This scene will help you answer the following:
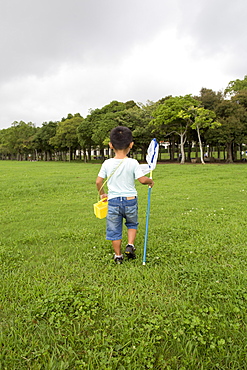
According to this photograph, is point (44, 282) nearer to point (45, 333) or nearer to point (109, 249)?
point (45, 333)

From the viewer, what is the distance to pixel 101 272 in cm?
320

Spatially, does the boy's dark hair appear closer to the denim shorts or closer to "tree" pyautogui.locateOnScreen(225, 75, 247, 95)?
the denim shorts

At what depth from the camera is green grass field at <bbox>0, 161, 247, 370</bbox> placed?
189 centimetres

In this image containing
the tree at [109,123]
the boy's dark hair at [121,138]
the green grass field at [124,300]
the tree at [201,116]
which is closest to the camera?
the green grass field at [124,300]

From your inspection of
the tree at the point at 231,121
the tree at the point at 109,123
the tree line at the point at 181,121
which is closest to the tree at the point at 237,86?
the tree line at the point at 181,121

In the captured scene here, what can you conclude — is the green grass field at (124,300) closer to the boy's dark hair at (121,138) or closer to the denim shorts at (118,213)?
the denim shorts at (118,213)

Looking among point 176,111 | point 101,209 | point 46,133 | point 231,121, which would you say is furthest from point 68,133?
point 101,209

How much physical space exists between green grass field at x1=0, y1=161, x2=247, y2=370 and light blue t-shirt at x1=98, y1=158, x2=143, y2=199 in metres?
1.00

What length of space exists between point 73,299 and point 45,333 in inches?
18.2

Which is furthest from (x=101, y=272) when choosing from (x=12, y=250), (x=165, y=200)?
(x=165, y=200)

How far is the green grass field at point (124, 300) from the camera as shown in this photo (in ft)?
6.21

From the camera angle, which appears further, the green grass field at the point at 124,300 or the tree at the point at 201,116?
the tree at the point at 201,116

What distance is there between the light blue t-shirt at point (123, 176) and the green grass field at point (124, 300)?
100cm

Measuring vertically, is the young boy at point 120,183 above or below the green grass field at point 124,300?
above
